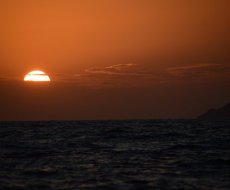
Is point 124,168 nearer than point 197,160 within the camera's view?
Yes

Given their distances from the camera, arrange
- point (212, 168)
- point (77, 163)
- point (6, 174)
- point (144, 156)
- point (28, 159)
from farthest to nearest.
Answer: point (144, 156) → point (28, 159) → point (77, 163) → point (212, 168) → point (6, 174)

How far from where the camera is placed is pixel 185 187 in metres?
21.2

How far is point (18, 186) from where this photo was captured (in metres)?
21.8

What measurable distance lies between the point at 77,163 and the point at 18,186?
9.51 metres

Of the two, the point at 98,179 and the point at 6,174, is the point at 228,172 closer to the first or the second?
the point at 98,179

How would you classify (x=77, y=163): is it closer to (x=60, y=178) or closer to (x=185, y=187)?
(x=60, y=178)

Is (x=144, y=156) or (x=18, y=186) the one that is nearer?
(x=18, y=186)

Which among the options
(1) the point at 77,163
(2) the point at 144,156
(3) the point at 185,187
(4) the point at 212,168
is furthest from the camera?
(2) the point at 144,156

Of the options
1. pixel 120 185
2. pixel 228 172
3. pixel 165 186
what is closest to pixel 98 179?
pixel 120 185

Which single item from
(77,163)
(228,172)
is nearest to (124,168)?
(77,163)

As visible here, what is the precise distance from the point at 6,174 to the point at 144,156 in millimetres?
13860

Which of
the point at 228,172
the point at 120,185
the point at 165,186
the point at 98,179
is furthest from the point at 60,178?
the point at 228,172

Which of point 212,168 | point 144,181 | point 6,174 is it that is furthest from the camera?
point 212,168

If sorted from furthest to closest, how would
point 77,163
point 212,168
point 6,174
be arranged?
point 77,163
point 212,168
point 6,174
